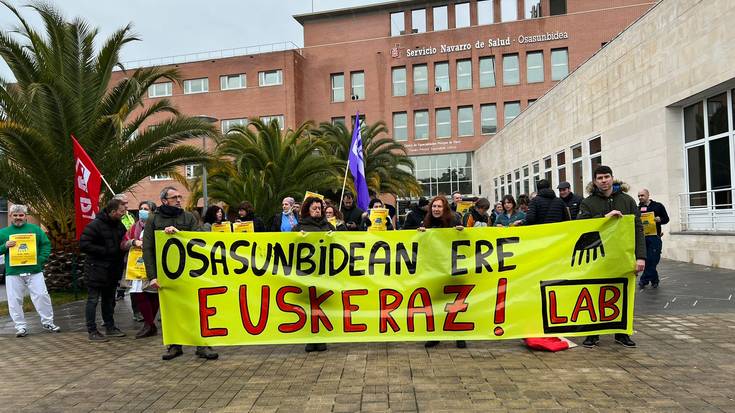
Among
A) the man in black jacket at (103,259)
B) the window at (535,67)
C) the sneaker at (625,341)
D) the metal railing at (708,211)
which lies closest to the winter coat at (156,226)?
the man in black jacket at (103,259)

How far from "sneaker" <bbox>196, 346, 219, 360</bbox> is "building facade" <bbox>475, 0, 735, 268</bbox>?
10472 mm

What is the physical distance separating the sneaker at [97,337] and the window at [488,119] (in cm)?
3885

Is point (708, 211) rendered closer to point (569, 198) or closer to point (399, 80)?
point (569, 198)

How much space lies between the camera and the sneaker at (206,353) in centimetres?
592

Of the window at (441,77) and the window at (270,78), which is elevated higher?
→ the window at (270,78)

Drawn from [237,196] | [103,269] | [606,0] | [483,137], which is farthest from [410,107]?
[103,269]

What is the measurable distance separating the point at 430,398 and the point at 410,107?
136 feet

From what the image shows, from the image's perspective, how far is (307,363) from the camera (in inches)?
223

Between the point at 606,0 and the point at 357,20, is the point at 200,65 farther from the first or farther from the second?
the point at 606,0


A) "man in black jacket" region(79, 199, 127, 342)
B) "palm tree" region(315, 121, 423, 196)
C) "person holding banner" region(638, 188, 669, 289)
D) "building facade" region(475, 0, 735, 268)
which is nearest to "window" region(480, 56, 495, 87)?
"palm tree" region(315, 121, 423, 196)

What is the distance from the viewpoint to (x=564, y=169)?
22.8 metres

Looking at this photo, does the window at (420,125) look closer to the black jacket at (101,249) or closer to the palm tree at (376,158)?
the palm tree at (376,158)

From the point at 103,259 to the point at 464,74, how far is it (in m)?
39.4

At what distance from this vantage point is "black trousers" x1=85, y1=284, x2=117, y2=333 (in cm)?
732
